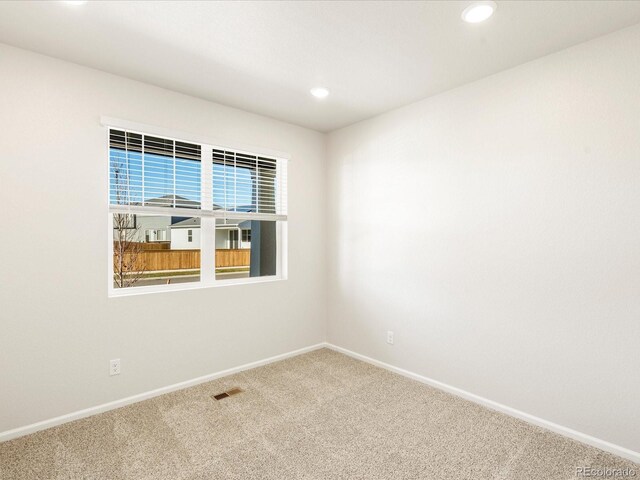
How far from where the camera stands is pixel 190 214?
3.03m

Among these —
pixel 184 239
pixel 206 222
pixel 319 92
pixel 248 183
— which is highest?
pixel 319 92

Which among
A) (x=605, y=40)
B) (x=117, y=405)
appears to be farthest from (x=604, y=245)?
(x=117, y=405)

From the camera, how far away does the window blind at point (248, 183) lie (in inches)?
129

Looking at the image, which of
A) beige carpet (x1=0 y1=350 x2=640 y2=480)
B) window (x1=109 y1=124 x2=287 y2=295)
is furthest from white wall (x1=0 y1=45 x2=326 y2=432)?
beige carpet (x1=0 y1=350 x2=640 y2=480)

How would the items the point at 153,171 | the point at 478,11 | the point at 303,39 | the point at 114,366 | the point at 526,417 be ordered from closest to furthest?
the point at 478,11
the point at 303,39
the point at 526,417
the point at 114,366
the point at 153,171

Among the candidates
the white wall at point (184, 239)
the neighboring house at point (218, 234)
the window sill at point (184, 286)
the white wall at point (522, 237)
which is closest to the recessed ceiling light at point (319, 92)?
the white wall at point (522, 237)

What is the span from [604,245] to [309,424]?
88.0 inches

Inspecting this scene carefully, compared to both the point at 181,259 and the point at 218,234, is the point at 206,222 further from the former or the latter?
the point at 181,259

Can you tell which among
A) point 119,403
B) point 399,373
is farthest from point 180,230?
point 399,373

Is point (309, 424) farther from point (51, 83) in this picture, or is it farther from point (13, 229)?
point (51, 83)

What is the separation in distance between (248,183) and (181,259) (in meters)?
0.99

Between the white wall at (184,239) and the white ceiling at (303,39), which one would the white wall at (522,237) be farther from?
the white wall at (184,239)

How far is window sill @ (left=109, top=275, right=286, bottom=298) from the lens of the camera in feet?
8.87

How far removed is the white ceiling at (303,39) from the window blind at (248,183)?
70 cm
